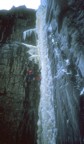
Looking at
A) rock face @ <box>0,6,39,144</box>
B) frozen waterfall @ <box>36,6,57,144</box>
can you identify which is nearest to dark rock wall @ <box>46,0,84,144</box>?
frozen waterfall @ <box>36,6,57,144</box>

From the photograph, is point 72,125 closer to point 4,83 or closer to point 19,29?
point 4,83

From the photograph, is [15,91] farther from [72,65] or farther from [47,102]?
[72,65]

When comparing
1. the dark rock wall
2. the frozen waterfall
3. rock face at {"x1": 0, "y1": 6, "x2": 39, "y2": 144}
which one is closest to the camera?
the dark rock wall

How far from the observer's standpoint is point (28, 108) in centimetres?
992

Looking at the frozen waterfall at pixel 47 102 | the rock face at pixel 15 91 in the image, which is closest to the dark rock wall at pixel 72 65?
the frozen waterfall at pixel 47 102

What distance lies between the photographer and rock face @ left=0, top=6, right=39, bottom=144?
9.41 meters

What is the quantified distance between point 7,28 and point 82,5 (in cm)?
1015

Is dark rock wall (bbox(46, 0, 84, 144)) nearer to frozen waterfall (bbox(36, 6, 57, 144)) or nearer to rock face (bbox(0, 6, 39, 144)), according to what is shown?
frozen waterfall (bbox(36, 6, 57, 144))

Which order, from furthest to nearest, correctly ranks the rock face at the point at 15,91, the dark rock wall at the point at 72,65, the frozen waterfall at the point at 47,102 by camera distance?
the rock face at the point at 15,91
the frozen waterfall at the point at 47,102
the dark rock wall at the point at 72,65

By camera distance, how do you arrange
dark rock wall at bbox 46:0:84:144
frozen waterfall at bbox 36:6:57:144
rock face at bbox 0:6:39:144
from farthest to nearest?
rock face at bbox 0:6:39:144
frozen waterfall at bbox 36:6:57:144
dark rock wall at bbox 46:0:84:144

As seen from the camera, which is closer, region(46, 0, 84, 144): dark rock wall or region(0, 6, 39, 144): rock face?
region(46, 0, 84, 144): dark rock wall

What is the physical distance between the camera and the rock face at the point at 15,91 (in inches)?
370

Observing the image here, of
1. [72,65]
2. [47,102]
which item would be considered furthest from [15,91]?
[72,65]

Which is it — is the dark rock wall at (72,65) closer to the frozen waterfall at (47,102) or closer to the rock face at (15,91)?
the frozen waterfall at (47,102)
